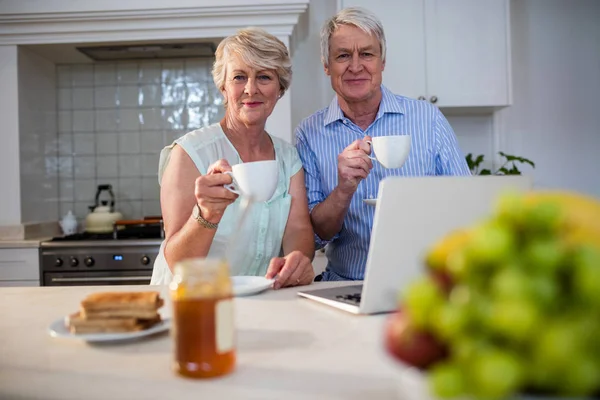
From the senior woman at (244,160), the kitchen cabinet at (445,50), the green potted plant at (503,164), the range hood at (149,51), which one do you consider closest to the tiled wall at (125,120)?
the range hood at (149,51)

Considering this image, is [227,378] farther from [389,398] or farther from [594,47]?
[594,47]

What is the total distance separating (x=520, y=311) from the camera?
39 cm

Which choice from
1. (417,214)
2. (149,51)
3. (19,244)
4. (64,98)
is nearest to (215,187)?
(417,214)

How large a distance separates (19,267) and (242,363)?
2.41 m

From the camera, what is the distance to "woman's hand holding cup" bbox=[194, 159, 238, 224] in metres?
1.21

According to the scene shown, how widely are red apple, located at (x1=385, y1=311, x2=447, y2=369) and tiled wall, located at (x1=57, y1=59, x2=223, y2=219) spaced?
3053mm

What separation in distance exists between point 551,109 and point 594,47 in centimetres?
43

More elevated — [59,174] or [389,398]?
[59,174]

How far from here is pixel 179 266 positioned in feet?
2.34

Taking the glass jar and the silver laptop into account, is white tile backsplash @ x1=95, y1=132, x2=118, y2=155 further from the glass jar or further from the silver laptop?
the glass jar

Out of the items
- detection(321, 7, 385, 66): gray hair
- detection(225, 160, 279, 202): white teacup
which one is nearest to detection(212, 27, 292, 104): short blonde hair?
detection(321, 7, 385, 66): gray hair

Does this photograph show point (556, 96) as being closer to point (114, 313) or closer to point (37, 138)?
point (37, 138)

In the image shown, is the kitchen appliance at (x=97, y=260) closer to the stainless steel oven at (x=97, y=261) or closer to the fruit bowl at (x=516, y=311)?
the stainless steel oven at (x=97, y=261)

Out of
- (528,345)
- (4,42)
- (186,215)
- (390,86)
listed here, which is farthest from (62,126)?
(528,345)
